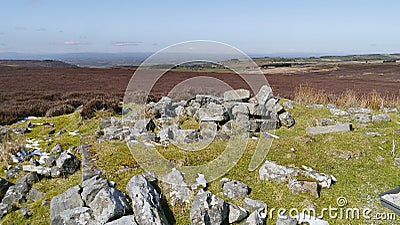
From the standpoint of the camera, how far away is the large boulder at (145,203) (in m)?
6.31

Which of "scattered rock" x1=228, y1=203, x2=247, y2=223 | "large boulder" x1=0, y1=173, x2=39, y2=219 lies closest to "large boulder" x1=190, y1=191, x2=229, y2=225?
"scattered rock" x1=228, y1=203, x2=247, y2=223

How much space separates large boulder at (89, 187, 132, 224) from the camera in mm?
6379

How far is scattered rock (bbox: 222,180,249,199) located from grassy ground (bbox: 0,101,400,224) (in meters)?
0.15

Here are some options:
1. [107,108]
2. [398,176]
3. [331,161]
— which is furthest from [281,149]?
[107,108]

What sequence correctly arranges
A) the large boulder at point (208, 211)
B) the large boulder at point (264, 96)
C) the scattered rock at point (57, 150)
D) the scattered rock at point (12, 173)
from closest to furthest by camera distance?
the large boulder at point (208, 211), the scattered rock at point (12, 173), the scattered rock at point (57, 150), the large boulder at point (264, 96)

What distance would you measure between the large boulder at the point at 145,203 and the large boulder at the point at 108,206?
237 mm

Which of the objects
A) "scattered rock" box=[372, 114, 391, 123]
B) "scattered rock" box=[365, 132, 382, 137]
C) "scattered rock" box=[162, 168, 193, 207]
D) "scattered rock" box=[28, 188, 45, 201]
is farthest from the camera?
"scattered rock" box=[372, 114, 391, 123]

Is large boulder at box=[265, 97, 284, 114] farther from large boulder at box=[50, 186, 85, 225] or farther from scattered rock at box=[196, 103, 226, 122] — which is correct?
large boulder at box=[50, 186, 85, 225]

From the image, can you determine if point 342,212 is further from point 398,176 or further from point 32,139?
point 32,139

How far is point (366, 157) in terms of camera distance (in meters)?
10.3

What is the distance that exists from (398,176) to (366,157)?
145cm

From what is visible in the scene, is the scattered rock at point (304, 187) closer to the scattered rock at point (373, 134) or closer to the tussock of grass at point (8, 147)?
the scattered rock at point (373, 134)

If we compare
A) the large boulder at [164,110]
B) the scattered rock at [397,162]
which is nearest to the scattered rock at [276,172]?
the scattered rock at [397,162]

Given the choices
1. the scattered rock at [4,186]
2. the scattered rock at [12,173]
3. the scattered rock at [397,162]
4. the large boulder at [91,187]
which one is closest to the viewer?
the large boulder at [91,187]
